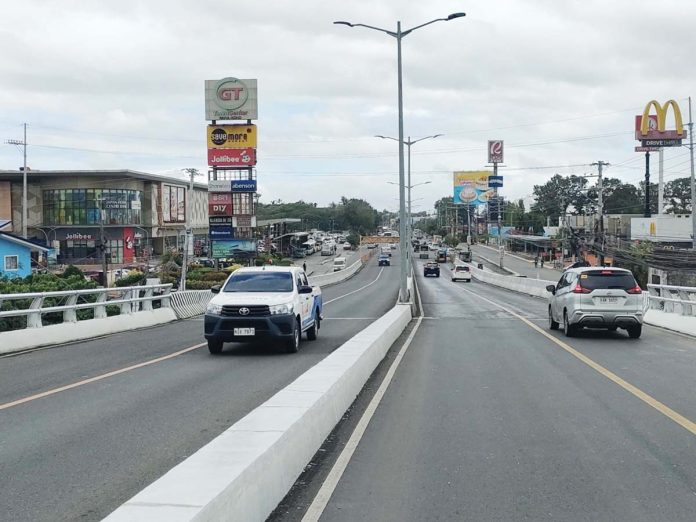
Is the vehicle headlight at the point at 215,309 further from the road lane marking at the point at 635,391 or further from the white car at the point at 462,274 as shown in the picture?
the white car at the point at 462,274

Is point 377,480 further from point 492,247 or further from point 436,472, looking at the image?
point 492,247

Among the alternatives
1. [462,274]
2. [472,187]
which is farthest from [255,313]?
[472,187]

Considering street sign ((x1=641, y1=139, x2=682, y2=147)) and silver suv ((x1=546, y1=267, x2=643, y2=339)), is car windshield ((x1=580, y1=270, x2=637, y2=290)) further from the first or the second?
street sign ((x1=641, y1=139, x2=682, y2=147))

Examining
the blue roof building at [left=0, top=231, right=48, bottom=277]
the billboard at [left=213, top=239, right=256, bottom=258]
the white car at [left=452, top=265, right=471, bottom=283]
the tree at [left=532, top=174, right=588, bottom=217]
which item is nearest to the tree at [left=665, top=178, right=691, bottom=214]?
the tree at [left=532, top=174, right=588, bottom=217]

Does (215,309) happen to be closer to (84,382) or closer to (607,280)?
(84,382)

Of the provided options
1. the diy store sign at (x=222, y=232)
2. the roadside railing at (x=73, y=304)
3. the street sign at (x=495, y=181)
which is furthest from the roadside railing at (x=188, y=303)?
the street sign at (x=495, y=181)

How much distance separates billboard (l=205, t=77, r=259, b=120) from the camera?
79.6 metres

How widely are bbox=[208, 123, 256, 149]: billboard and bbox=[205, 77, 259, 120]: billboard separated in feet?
3.62

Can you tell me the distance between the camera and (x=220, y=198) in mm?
79375

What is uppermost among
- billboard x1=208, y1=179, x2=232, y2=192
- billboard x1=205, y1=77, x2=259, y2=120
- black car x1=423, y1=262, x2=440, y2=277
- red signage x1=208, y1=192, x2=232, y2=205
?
billboard x1=205, y1=77, x2=259, y2=120

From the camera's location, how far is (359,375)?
1141 cm

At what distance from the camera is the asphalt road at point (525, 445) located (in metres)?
6.03

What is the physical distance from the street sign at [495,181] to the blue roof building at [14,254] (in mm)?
87215

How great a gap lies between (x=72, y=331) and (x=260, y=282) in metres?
4.79
